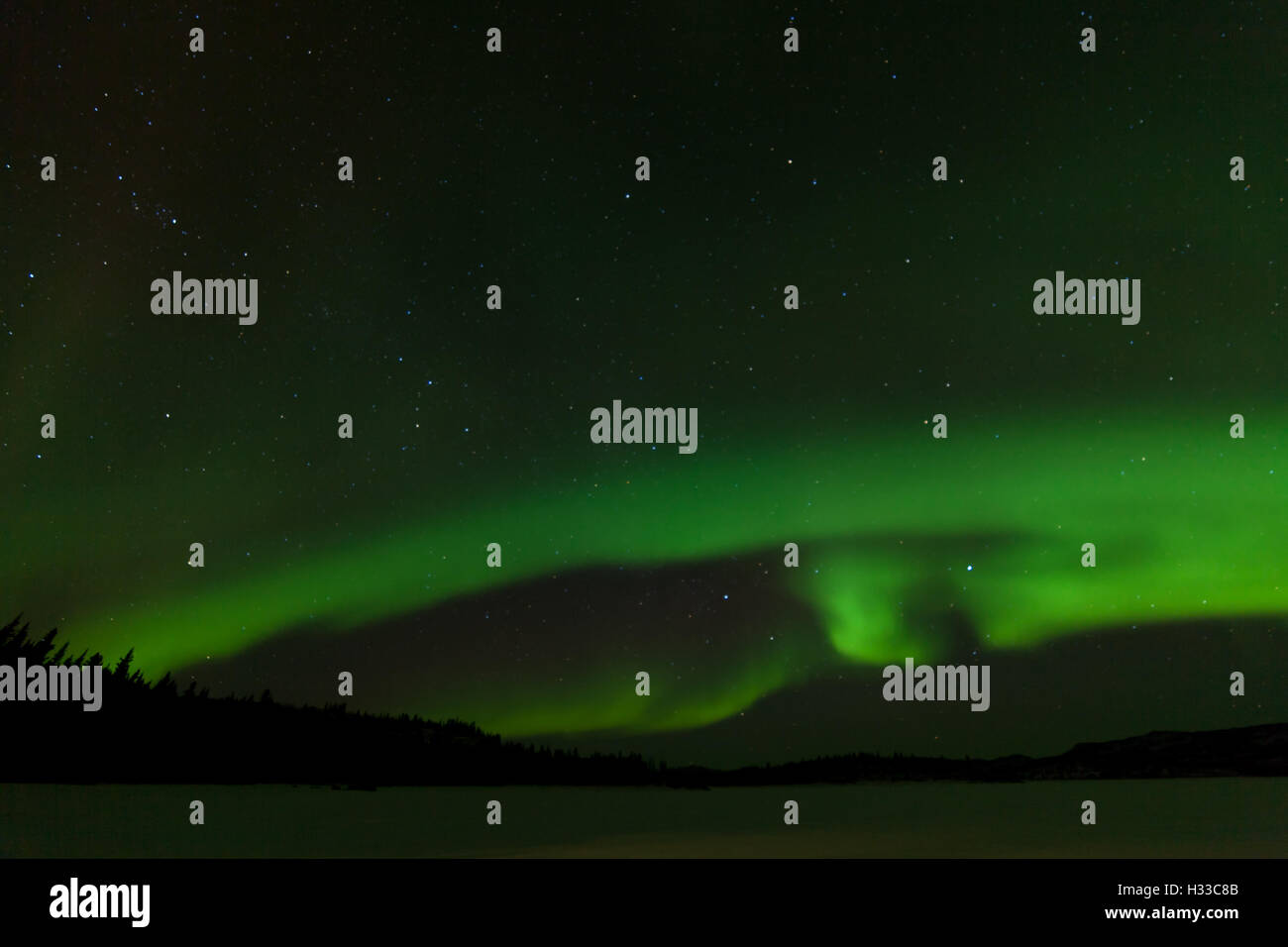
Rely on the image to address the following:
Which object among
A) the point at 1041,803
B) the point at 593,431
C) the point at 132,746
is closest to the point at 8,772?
the point at 132,746

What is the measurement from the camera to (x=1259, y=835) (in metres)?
12.6

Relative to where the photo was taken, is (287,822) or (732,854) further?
(287,822)

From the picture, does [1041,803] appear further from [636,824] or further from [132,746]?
[132,746]

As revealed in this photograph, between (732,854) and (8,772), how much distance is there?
1152 cm

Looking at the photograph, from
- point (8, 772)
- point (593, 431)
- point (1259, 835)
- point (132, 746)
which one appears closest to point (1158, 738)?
point (1259, 835)

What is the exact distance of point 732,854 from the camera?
12031 mm

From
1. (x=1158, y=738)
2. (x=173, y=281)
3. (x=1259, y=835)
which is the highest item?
(x=173, y=281)
